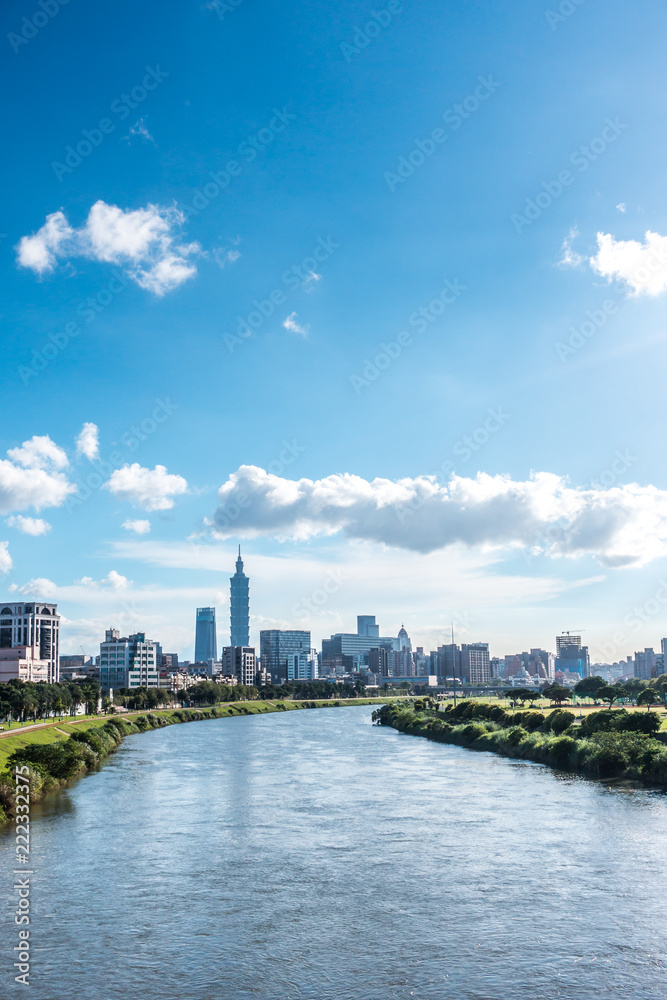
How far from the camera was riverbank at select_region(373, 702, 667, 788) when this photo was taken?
2482 inches

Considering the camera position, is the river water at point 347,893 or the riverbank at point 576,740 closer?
the river water at point 347,893

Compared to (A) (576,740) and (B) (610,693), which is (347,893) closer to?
(A) (576,740)

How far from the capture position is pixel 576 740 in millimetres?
72062

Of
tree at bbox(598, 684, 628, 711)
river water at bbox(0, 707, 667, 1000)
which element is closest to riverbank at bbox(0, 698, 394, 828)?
river water at bbox(0, 707, 667, 1000)

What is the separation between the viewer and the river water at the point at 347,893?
25203mm

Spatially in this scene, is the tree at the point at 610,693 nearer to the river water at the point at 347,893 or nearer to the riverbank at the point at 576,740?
the riverbank at the point at 576,740

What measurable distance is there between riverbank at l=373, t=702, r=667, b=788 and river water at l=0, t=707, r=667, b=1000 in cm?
466

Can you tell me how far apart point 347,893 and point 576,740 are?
4472 cm

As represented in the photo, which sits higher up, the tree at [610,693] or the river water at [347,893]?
the river water at [347,893]

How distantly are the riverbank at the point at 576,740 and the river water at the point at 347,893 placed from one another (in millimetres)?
4655

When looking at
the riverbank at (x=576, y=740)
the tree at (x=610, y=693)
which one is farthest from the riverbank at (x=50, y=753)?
the tree at (x=610, y=693)

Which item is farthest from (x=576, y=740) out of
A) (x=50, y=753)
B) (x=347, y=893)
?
(x=50, y=753)

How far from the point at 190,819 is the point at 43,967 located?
24.3m

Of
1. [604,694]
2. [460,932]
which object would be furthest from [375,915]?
[604,694]
